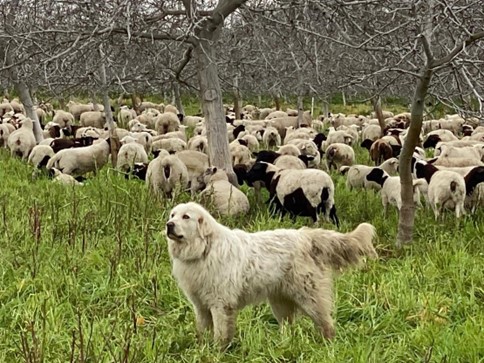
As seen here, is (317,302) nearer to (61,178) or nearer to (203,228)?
(203,228)

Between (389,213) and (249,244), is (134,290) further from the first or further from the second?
(389,213)

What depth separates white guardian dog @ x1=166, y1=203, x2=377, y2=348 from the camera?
5.21 m

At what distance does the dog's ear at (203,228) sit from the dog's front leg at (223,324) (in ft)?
1.96

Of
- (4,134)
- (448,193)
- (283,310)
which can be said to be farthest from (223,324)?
(4,134)

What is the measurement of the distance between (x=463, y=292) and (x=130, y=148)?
29.6 feet

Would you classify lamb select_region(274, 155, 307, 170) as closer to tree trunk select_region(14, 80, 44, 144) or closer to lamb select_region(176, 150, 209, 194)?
lamb select_region(176, 150, 209, 194)

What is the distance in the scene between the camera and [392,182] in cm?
1085

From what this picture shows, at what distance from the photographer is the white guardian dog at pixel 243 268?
17.1 ft

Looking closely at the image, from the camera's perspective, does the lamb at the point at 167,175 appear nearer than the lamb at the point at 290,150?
Yes

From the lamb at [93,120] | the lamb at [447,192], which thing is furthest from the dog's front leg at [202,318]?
the lamb at [93,120]

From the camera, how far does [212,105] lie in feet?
36.3

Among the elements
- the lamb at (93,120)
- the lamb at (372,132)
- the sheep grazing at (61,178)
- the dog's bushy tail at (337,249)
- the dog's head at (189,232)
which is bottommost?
the lamb at (372,132)

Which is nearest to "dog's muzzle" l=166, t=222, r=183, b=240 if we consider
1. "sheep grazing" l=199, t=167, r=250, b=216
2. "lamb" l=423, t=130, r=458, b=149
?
"sheep grazing" l=199, t=167, r=250, b=216

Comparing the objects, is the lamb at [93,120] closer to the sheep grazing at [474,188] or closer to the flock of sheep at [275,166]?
the flock of sheep at [275,166]
